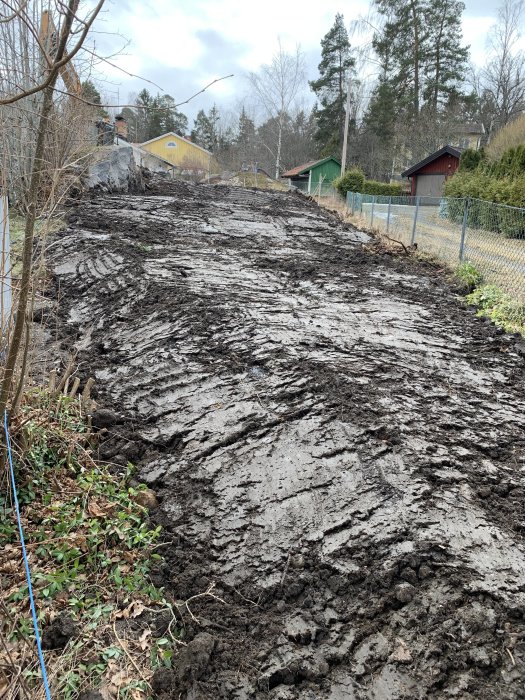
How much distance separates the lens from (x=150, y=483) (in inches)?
136

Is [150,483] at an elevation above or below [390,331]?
below

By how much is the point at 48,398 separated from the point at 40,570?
135 cm

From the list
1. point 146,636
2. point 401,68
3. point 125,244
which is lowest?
point 146,636

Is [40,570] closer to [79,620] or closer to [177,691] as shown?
[79,620]

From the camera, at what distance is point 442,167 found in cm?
2650

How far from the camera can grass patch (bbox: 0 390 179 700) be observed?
2.31m

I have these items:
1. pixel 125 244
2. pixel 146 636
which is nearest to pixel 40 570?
pixel 146 636

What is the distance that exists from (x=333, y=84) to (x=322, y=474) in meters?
47.2

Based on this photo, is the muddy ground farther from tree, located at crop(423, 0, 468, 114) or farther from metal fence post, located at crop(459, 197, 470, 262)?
tree, located at crop(423, 0, 468, 114)

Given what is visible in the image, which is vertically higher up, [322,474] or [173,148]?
[173,148]

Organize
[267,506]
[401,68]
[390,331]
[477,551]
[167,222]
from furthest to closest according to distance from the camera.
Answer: [401,68] < [167,222] < [390,331] < [267,506] < [477,551]

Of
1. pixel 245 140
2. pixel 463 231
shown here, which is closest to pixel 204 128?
pixel 245 140

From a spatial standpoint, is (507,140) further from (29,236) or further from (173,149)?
(173,149)

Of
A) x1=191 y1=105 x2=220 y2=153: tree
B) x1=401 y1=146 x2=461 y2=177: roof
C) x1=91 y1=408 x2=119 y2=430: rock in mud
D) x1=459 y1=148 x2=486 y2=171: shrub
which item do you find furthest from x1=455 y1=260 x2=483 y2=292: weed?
x1=191 y1=105 x2=220 y2=153: tree
